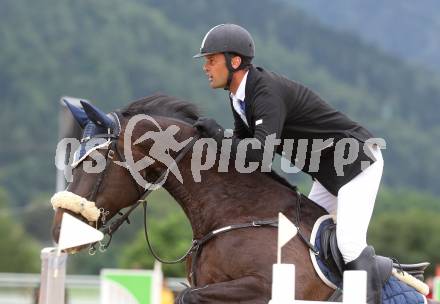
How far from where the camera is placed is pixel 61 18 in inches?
4936

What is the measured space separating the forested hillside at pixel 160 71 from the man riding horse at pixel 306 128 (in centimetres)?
8729

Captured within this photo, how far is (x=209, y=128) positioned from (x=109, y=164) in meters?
0.70

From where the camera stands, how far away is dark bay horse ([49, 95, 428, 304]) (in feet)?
19.9

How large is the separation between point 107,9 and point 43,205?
53.8m

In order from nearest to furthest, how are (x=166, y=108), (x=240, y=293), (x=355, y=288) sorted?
(x=355, y=288), (x=240, y=293), (x=166, y=108)

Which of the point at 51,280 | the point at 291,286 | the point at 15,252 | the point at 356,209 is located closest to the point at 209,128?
the point at 356,209

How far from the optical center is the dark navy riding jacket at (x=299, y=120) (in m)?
6.14

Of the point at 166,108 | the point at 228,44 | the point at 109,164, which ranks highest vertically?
the point at 228,44

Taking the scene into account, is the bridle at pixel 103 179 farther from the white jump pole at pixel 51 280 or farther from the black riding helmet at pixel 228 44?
the black riding helmet at pixel 228 44

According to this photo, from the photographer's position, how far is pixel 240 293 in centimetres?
600

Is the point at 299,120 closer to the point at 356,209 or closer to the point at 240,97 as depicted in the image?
the point at 240,97

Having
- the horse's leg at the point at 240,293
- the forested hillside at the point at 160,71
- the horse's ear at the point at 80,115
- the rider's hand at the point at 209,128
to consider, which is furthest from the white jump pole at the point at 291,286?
the forested hillside at the point at 160,71

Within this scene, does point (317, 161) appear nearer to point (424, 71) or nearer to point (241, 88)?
point (241, 88)

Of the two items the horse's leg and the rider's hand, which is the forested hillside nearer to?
the rider's hand
